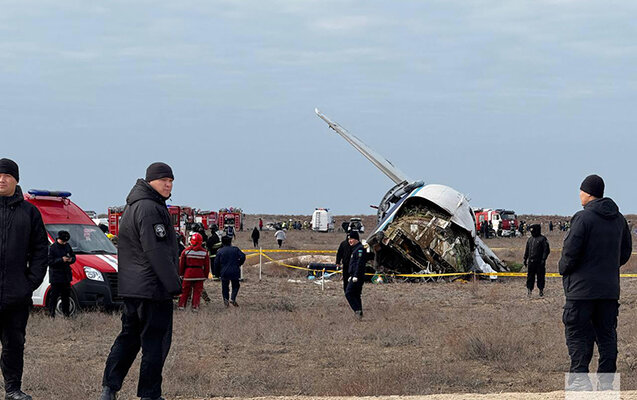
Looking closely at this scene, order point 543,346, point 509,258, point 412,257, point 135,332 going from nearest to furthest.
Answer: point 135,332 → point 543,346 → point 412,257 → point 509,258

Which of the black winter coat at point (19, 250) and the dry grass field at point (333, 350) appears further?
the dry grass field at point (333, 350)

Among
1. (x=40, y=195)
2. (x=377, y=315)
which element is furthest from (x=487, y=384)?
(x=40, y=195)

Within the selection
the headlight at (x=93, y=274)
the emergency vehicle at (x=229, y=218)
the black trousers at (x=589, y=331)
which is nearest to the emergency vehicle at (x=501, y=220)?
the emergency vehicle at (x=229, y=218)

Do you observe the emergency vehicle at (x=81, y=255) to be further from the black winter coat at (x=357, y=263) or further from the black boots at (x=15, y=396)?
the black boots at (x=15, y=396)

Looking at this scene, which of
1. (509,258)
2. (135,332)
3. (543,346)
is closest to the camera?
(135,332)

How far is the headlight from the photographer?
15.9m

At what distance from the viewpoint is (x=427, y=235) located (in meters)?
27.1

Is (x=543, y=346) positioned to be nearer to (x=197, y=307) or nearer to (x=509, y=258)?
(x=197, y=307)

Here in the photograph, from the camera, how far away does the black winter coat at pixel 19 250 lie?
7336 millimetres

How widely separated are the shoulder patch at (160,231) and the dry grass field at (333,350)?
103 inches

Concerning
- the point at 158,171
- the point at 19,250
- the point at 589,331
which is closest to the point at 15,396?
the point at 19,250

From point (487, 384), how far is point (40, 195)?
392 inches

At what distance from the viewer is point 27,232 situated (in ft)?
24.5

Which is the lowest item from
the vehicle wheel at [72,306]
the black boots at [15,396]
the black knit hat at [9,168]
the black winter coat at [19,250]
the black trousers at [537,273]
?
the vehicle wheel at [72,306]
